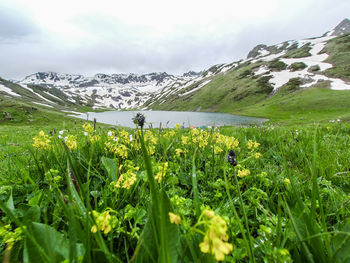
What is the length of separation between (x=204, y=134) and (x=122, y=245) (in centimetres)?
281

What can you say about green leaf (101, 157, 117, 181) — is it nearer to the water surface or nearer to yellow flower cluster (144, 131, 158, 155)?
yellow flower cluster (144, 131, 158, 155)

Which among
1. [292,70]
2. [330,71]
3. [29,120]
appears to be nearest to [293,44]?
[292,70]

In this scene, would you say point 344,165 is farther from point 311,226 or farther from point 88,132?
point 88,132

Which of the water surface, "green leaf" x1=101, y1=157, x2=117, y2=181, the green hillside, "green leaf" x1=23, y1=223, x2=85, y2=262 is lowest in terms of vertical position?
"green leaf" x1=23, y1=223, x2=85, y2=262

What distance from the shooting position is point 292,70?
328 feet

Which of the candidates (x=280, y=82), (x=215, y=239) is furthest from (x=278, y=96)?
(x=215, y=239)

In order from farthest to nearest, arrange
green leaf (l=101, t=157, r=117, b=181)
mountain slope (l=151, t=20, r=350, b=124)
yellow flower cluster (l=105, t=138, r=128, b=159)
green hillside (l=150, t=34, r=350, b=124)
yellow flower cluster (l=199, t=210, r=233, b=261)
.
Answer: mountain slope (l=151, t=20, r=350, b=124), green hillside (l=150, t=34, r=350, b=124), yellow flower cluster (l=105, t=138, r=128, b=159), green leaf (l=101, t=157, r=117, b=181), yellow flower cluster (l=199, t=210, r=233, b=261)

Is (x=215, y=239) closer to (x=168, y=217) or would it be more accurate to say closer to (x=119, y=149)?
(x=168, y=217)

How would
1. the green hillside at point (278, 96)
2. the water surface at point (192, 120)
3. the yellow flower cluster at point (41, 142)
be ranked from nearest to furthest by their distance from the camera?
the yellow flower cluster at point (41, 142)
the water surface at point (192, 120)
the green hillside at point (278, 96)

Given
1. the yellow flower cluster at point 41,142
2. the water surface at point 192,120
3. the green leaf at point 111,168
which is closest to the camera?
the green leaf at point 111,168

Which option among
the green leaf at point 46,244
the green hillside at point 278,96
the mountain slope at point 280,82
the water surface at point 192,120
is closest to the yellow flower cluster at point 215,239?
the green leaf at point 46,244

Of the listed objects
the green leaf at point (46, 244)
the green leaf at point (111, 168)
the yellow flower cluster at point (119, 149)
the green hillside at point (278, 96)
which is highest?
the green hillside at point (278, 96)

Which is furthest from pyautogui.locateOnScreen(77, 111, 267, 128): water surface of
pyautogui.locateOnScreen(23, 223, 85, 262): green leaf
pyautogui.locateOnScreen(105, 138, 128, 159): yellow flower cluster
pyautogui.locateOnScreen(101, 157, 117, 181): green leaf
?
pyautogui.locateOnScreen(23, 223, 85, 262): green leaf

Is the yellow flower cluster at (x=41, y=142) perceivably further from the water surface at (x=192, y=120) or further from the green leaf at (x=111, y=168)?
the green leaf at (x=111, y=168)
